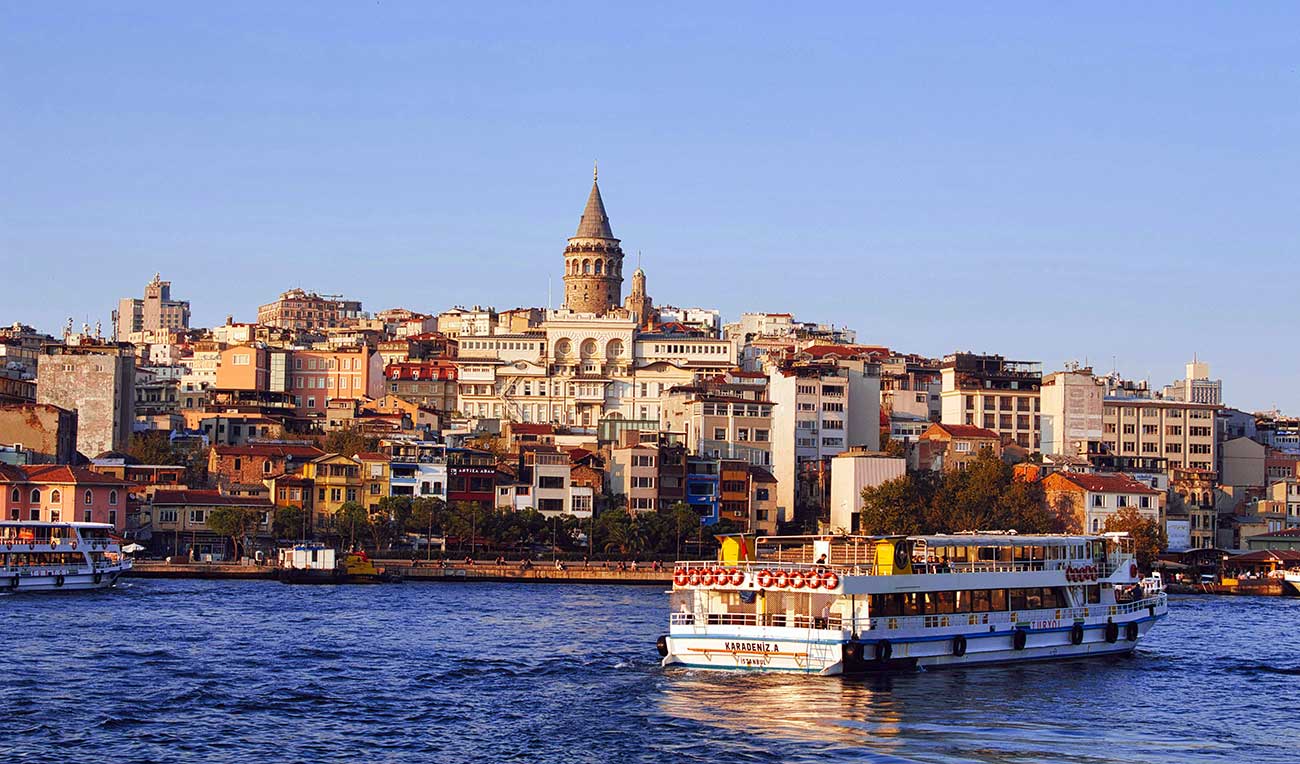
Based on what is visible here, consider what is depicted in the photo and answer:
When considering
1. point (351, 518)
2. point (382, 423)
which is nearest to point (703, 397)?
point (382, 423)

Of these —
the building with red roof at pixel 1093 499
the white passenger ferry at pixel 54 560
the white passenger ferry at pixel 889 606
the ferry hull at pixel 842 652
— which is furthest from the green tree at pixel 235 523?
the ferry hull at pixel 842 652

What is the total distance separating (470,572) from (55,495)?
17.6 m

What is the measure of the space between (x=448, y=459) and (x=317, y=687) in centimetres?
4845

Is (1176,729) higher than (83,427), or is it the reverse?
(83,427)

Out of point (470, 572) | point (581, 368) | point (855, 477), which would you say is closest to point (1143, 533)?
point (855, 477)

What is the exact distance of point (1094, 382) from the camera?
104 metres

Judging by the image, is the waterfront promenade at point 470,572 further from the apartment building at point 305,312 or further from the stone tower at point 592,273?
the apartment building at point 305,312

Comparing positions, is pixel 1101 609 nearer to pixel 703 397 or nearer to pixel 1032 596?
pixel 1032 596

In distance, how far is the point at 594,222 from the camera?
146 m

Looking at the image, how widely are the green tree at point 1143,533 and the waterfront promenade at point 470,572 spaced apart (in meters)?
20.2

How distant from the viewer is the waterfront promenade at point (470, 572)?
7212 centimetres

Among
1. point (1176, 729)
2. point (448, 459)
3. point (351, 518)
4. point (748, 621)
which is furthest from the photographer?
point (448, 459)

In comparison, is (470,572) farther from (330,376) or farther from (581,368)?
(330,376)

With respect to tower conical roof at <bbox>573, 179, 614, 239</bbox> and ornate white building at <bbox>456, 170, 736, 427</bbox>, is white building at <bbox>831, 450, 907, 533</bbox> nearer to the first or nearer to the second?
ornate white building at <bbox>456, 170, 736, 427</bbox>
